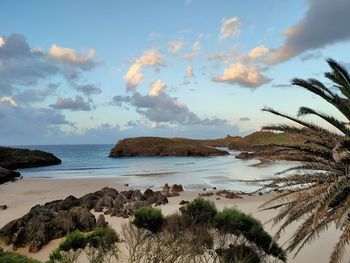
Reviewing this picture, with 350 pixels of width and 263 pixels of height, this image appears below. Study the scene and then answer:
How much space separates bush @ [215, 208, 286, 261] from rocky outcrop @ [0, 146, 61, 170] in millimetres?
85424

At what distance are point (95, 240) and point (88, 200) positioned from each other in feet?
63.7

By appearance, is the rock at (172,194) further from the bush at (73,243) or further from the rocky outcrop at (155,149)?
the rocky outcrop at (155,149)

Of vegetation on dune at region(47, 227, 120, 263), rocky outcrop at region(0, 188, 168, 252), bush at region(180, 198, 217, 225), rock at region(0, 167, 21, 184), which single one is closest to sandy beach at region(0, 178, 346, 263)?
rocky outcrop at region(0, 188, 168, 252)

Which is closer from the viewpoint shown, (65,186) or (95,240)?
(95,240)

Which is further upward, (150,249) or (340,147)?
(340,147)

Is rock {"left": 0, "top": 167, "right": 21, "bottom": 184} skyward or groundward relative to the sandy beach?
skyward

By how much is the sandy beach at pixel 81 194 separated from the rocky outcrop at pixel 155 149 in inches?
3804

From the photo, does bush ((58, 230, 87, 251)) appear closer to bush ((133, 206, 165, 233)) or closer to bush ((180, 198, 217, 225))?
bush ((133, 206, 165, 233))

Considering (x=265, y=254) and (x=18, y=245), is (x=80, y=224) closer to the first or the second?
(x=18, y=245)

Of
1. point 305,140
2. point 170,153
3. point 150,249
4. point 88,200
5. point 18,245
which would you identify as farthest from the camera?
point 170,153

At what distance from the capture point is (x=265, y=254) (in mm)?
18922

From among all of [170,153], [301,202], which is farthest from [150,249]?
[170,153]

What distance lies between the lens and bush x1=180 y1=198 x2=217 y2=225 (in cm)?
1959

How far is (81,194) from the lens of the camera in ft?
156
